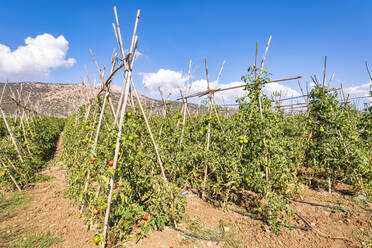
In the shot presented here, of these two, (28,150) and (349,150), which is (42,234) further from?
(349,150)

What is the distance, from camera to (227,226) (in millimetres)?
3355

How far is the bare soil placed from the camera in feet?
9.46

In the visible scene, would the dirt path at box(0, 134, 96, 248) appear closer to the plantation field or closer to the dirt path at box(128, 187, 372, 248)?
the plantation field

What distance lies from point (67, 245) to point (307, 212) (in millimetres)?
4437

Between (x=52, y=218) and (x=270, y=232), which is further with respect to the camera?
(x=52, y=218)

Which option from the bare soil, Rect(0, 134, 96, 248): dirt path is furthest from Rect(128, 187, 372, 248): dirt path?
Rect(0, 134, 96, 248): dirt path

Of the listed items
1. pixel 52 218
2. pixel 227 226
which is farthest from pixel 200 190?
pixel 52 218

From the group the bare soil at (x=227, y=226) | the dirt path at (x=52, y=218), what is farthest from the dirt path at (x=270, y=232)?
the dirt path at (x=52, y=218)

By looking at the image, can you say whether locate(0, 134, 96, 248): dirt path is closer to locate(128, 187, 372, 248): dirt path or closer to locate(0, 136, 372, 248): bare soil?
locate(0, 136, 372, 248): bare soil

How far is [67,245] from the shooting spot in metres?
2.66

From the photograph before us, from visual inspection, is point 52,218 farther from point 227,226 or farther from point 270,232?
point 270,232

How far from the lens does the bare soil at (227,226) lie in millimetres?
2883

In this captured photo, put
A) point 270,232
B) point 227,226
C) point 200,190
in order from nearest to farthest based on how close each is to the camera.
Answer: point 270,232
point 227,226
point 200,190

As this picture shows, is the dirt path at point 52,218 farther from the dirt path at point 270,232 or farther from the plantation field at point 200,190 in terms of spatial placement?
the dirt path at point 270,232
